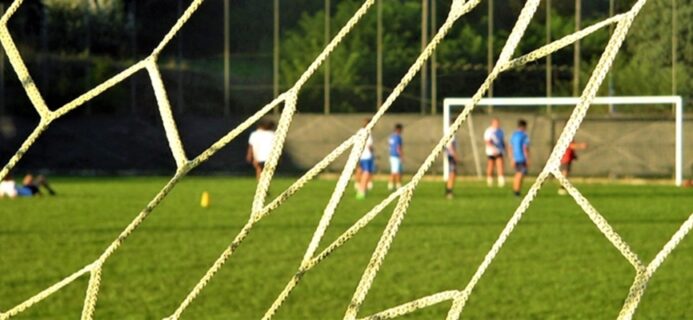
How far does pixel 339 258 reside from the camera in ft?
47.7

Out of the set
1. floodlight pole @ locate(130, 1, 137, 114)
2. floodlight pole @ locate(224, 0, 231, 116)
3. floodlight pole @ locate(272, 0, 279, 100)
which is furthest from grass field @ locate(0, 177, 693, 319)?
floodlight pole @ locate(224, 0, 231, 116)

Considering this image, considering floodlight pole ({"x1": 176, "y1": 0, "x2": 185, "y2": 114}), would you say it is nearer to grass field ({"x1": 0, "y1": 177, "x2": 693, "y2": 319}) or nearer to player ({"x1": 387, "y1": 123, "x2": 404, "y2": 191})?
player ({"x1": 387, "y1": 123, "x2": 404, "y2": 191})

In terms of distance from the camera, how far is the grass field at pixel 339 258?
35.6ft

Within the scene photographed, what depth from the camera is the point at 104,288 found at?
39.1 ft

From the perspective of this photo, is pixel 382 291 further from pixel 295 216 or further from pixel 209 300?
pixel 295 216

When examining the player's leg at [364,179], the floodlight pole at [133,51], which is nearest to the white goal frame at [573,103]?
the player's leg at [364,179]

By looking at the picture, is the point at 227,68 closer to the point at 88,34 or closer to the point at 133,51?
the point at 133,51

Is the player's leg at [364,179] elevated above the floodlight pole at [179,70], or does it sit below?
below

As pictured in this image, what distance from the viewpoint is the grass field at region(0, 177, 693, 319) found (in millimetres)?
10852

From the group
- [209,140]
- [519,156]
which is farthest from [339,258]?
Answer: [209,140]

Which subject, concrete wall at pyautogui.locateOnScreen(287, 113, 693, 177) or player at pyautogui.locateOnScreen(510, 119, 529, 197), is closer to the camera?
player at pyautogui.locateOnScreen(510, 119, 529, 197)

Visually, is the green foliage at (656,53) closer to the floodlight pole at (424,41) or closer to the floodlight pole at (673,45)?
the floodlight pole at (673,45)

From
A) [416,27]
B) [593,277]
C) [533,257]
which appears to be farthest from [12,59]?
[416,27]

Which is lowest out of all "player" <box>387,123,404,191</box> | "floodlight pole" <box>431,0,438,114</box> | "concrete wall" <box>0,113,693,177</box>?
"concrete wall" <box>0,113,693,177</box>
